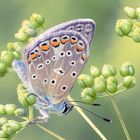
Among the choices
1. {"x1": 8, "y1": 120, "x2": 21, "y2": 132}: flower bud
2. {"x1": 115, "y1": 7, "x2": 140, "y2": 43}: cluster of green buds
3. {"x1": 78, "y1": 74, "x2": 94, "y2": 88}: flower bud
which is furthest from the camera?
{"x1": 115, "y1": 7, "x2": 140, "y2": 43}: cluster of green buds

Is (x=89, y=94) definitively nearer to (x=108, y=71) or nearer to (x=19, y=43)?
(x=108, y=71)

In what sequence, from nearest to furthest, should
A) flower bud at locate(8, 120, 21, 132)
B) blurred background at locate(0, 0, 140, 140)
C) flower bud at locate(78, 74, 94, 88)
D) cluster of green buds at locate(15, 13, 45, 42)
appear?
flower bud at locate(8, 120, 21, 132), flower bud at locate(78, 74, 94, 88), cluster of green buds at locate(15, 13, 45, 42), blurred background at locate(0, 0, 140, 140)

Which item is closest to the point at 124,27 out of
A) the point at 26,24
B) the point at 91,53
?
the point at 26,24

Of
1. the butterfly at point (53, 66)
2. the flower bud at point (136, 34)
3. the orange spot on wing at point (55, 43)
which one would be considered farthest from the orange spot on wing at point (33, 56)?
the flower bud at point (136, 34)

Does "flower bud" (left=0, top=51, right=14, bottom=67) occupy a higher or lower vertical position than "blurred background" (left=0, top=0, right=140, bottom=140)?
higher

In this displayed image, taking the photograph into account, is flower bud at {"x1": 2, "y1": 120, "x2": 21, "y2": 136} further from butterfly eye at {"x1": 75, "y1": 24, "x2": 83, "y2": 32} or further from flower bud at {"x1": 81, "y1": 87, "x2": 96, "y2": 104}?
butterfly eye at {"x1": 75, "y1": 24, "x2": 83, "y2": 32}

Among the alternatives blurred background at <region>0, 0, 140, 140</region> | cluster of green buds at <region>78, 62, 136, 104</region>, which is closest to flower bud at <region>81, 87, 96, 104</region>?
cluster of green buds at <region>78, 62, 136, 104</region>

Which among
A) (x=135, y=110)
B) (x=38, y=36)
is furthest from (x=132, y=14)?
(x=135, y=110)
